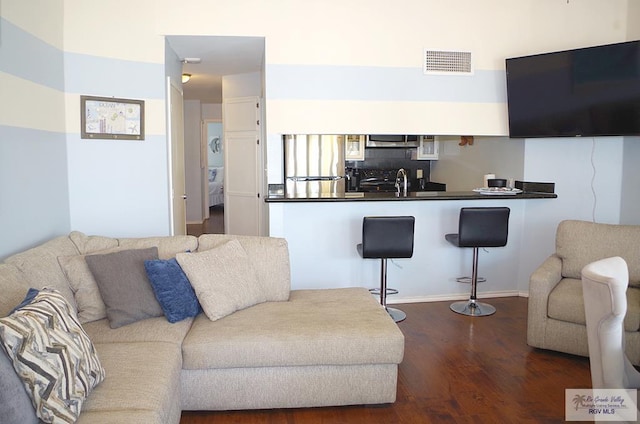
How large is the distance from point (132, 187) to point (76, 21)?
4.62ft

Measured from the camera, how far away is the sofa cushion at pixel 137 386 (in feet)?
6.27

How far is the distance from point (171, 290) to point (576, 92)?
3.67 meters

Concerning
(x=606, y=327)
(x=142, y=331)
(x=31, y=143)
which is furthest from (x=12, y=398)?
(x=31, y=143)

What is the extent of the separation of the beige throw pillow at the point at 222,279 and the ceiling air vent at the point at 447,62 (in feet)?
8.53

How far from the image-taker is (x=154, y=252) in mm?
3148

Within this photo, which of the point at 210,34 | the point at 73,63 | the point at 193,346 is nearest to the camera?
the point at 193,346

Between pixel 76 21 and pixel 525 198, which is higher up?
pixel 76 21

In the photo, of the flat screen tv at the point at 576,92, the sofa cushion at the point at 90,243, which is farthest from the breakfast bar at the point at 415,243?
the sofa cushion at the point at 90,243

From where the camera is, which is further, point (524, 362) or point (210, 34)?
point (210, 34)

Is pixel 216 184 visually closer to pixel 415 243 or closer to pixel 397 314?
pixel 415 243

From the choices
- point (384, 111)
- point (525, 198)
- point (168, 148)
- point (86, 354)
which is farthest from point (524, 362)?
point (168, 148)

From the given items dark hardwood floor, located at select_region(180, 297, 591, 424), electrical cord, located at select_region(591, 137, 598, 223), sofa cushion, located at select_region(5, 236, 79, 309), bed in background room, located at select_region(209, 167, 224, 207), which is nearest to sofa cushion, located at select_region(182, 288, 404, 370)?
dark hardwood floor, located at select_region(180, 297, 591, 424)

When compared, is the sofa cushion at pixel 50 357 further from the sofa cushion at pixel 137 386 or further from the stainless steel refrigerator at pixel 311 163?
the stainless steel refrigerator at pixel 311 163

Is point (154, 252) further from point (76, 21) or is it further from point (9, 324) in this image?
point (76, 21)
